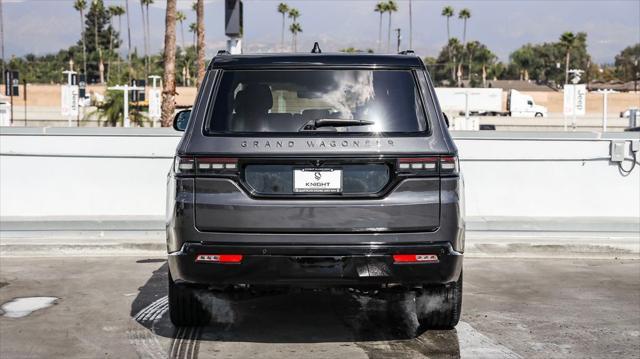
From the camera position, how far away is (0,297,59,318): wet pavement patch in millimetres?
7289

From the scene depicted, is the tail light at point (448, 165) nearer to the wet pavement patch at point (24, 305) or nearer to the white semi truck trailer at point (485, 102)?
the wet pavement patch at point (24, 305)

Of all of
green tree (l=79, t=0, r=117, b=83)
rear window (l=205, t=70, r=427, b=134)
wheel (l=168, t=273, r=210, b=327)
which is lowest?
wheel (l=168, t=273, r=210, b=327)

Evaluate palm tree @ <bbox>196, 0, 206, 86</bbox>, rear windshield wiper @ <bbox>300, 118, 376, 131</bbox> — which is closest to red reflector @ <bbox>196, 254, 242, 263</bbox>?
rear windshield wiper @ <bbox>300, 118, 376, 131</bbox>

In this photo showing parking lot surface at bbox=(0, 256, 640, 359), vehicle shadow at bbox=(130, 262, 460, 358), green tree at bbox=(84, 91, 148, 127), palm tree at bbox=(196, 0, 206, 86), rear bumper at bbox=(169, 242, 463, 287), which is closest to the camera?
rear bumper at bbox=(169, 242, 463, 287)

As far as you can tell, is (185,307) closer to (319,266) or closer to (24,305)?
(319,266)

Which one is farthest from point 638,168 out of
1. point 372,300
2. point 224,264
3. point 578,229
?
point 224,264

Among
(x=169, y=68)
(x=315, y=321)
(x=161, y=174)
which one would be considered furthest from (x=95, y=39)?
(x=315, y=321)

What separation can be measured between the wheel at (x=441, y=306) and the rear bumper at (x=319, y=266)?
725mm

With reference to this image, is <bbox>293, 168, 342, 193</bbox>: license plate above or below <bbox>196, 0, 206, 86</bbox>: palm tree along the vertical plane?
below

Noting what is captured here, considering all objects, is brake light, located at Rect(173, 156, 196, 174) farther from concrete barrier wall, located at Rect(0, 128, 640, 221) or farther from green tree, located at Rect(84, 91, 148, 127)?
green tree, located at Rect(84, 91, 148, 127)

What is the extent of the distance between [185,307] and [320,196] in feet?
5.29

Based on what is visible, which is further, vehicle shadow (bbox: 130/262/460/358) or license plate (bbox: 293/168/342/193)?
vehicle shadow (bbox: 130/262/460/358)

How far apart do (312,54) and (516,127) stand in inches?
2261

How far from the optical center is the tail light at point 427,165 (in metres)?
5.56
